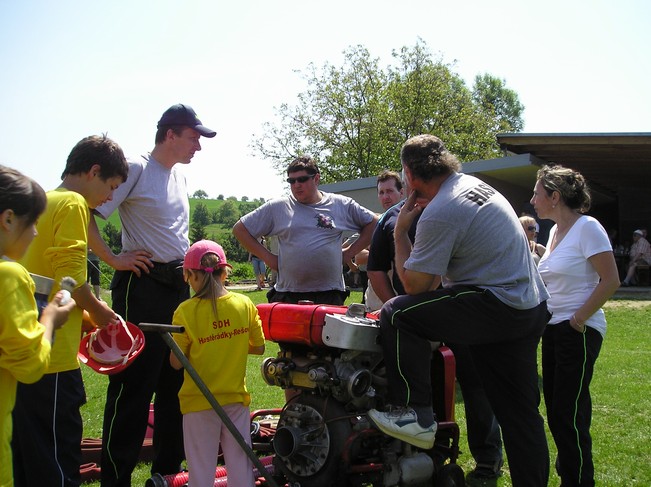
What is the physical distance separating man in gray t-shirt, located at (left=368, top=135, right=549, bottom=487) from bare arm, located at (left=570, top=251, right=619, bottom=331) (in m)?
0.35

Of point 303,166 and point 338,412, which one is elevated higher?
point 303,166

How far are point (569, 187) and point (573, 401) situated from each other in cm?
131

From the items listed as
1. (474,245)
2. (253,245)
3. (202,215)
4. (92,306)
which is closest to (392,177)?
(253,245)

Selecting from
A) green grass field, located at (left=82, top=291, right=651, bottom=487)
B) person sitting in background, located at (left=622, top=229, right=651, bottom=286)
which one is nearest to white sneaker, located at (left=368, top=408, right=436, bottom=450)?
green grass field, located at (left=82, top=291, right=651, bottom=487)

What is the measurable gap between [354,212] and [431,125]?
1380 inches

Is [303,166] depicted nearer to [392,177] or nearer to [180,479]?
[392,177]

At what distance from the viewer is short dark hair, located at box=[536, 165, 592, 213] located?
435cm

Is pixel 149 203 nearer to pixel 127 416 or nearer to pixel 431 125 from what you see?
pixel 127 416

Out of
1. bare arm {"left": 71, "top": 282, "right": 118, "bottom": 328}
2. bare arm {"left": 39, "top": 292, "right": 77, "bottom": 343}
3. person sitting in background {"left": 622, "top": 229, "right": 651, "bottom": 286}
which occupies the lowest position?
person sitting in background {"left": 622, "top": 229, "right": 651, "bottom": 286}

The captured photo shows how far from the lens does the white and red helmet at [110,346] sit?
12.0ft

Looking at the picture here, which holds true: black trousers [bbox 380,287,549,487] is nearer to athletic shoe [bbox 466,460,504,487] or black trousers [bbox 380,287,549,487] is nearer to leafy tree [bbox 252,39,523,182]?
athletic shoe [bbox 466,460,504,487]

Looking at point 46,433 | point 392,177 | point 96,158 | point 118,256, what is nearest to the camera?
point 46,433

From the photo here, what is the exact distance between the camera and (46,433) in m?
3.16

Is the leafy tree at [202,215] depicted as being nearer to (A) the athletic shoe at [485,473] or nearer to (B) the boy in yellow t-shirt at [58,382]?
(A) the athletic shoe at [485,473]
